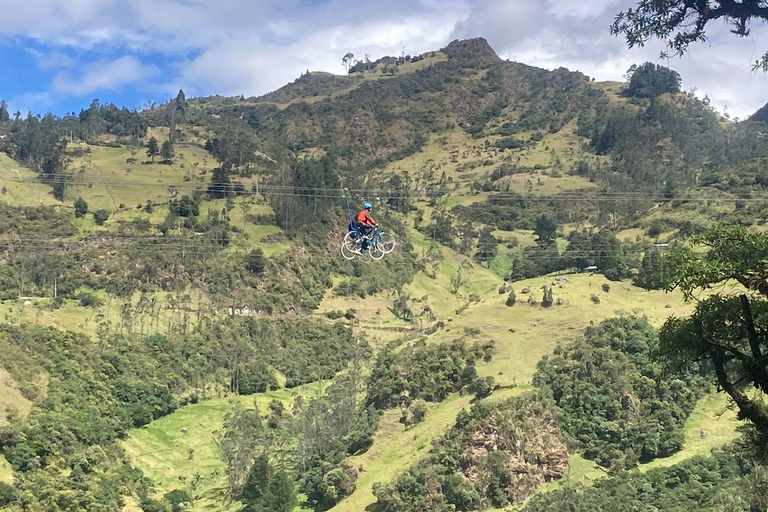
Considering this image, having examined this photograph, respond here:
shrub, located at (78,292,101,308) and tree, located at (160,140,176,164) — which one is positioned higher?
tree, located at (160,140,176,164)

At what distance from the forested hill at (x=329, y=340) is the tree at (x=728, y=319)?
0.62ft

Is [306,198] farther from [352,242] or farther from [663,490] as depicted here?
[352,242]

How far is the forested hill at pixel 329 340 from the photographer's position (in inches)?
2270

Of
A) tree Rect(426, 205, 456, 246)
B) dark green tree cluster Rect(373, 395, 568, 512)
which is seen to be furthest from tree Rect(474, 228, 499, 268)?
dark green tree cluster Rect(373, 395, 568, 512)

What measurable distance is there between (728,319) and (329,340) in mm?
93845

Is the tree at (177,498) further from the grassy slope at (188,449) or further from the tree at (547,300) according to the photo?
the tree at (547,300)

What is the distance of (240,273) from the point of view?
110 m

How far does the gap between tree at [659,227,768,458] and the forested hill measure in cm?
19

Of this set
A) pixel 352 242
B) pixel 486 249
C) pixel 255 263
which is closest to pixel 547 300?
pixel 352 242

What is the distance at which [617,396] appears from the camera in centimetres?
6322

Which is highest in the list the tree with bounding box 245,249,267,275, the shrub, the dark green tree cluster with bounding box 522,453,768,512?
the tree with bounding box 245,249,267,275

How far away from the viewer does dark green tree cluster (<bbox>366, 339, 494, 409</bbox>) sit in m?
71.1

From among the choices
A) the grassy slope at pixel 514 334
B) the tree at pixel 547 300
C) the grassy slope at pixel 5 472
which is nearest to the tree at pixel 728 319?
the grassy slope at pixel 514 334

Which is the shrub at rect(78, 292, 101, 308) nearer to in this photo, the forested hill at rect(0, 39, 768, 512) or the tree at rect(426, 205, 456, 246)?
the forested hill at rect(0, 39, 768, 512)
